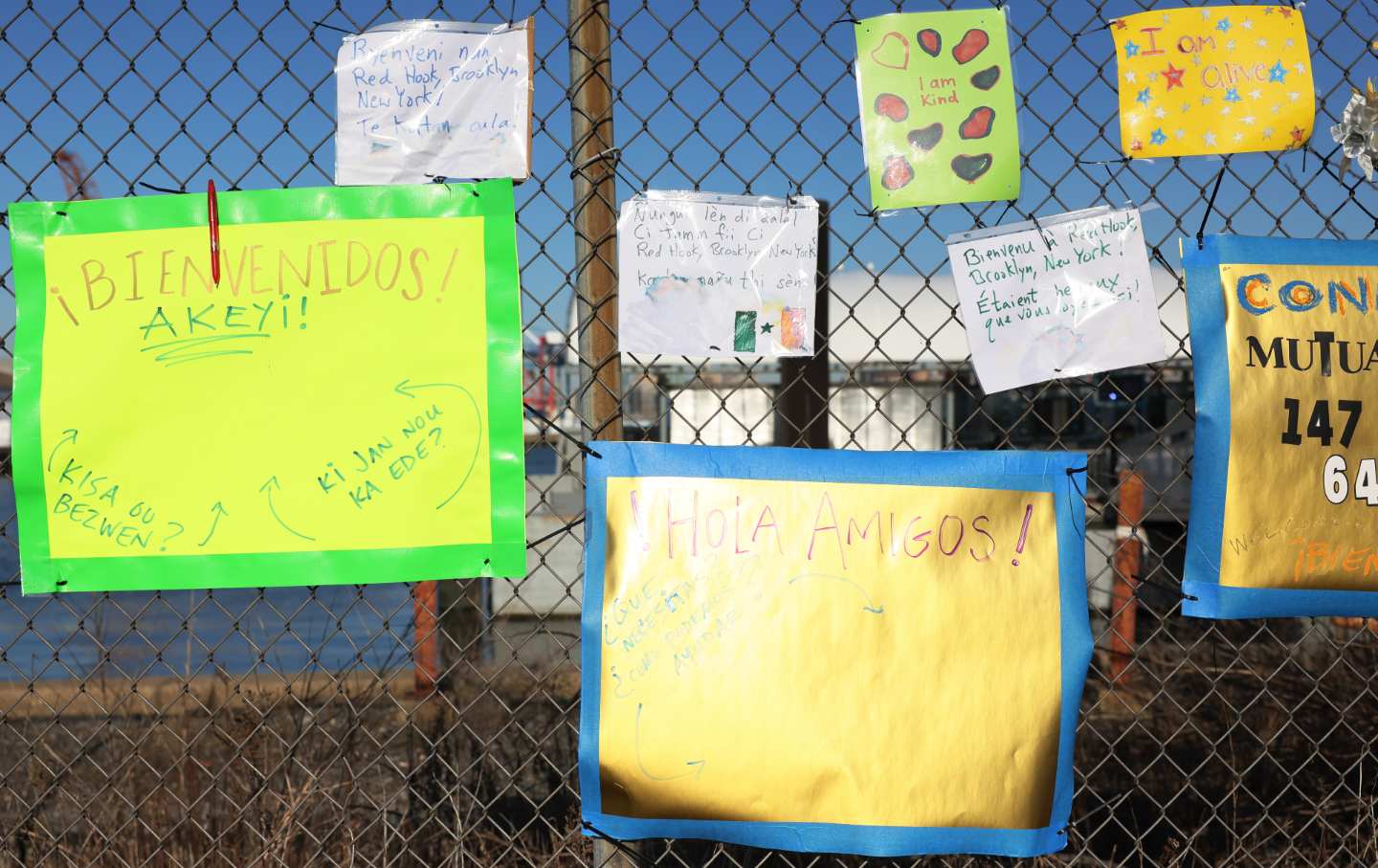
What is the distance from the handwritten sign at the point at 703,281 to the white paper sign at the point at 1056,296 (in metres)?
0.36

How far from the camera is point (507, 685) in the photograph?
480 cm

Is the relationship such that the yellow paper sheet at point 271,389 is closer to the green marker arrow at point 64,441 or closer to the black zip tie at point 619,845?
the green marker arrow at point 64,441

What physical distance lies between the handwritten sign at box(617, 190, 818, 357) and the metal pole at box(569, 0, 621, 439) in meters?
0.08

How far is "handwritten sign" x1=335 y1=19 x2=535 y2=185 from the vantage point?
7.22 ft

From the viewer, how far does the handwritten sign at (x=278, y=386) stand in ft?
7.25

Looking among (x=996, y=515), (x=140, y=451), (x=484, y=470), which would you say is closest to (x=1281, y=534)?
(x=996, y=515)

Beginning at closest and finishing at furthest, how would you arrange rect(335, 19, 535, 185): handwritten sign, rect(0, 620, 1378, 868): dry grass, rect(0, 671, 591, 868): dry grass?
rect(335, 19, 535, 185): handwritten sign, rect(0, 671, 591, 868): dry grass, rect(0, 620, 1378, 868): dry grass

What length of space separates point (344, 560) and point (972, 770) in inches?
53.9

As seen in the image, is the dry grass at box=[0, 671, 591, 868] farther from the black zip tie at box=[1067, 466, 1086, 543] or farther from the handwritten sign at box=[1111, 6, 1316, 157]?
the handwritten sign at box=[1111, 6, 1316, 157]

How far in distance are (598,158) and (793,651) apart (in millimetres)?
1093

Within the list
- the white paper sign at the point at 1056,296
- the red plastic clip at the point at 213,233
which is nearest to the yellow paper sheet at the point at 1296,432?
the white paper sign at the point at 1056,296

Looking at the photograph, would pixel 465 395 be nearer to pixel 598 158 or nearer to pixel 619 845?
pixel 598 158

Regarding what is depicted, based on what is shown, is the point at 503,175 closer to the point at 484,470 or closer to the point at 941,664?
the point at 484,470

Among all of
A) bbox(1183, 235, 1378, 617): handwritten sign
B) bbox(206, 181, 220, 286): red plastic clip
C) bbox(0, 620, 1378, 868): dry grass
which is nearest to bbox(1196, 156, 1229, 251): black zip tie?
bbox(1183, 235, 1378, 617): handwritten sign
